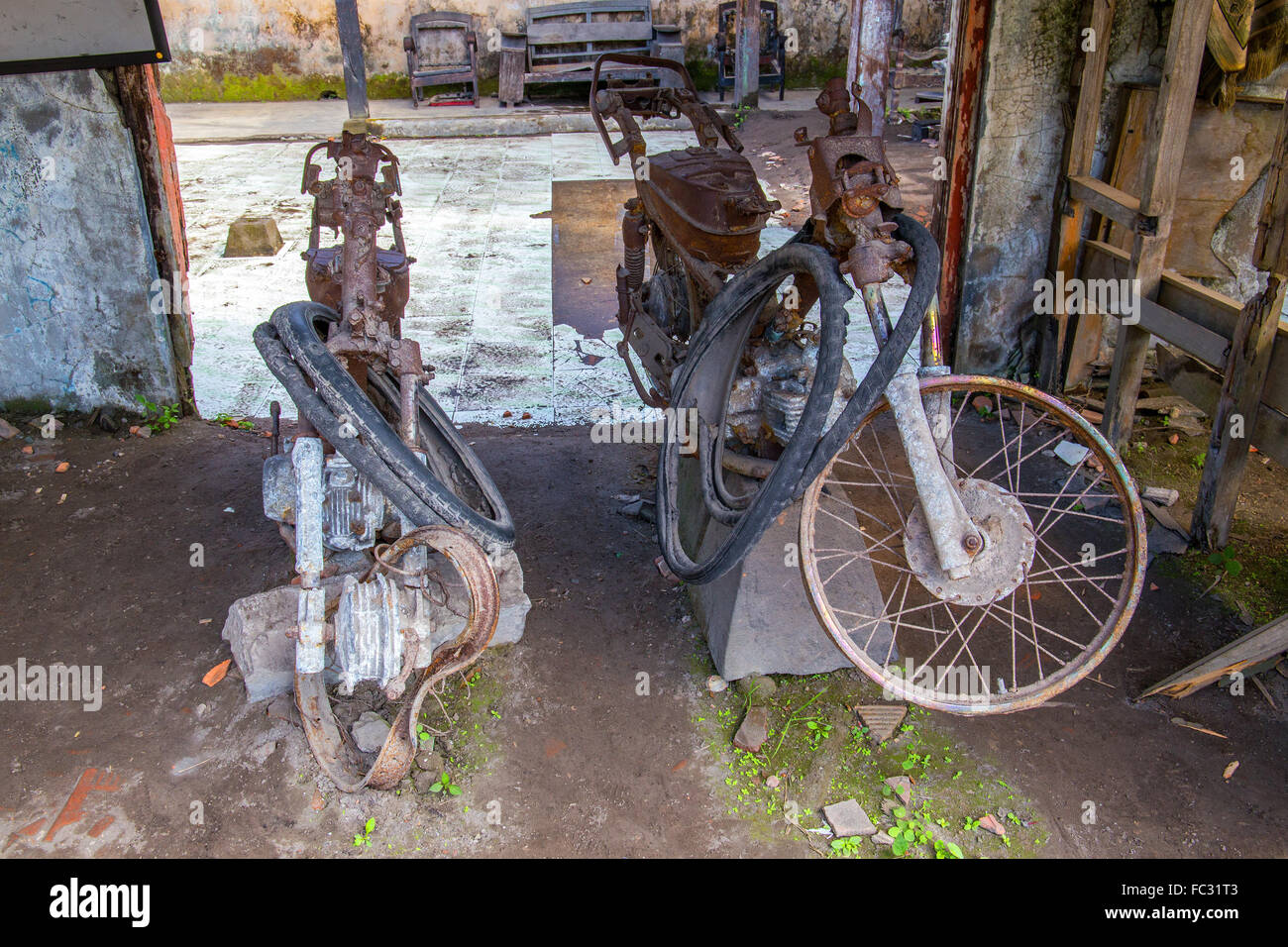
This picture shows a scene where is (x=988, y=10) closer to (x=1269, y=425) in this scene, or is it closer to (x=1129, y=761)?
(x=1269, y=425)

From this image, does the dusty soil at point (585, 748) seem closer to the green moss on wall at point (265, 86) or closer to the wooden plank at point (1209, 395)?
the wooden plank at point (1209, 395)

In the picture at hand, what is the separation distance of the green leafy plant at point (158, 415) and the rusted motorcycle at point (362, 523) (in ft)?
7.50

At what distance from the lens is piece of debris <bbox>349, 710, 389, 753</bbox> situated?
329 centimetres

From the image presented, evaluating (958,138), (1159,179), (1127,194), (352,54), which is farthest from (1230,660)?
(352,54)

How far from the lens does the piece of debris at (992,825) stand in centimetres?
297

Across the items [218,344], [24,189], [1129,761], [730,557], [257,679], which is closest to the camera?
[730,557]

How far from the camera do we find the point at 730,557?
2947 mm

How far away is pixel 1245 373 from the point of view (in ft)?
13.3

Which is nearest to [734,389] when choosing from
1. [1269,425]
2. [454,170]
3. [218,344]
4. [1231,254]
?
[1269,425]

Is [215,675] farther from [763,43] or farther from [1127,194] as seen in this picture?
[763,43]

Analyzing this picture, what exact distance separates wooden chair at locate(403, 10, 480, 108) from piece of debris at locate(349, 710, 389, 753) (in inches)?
436

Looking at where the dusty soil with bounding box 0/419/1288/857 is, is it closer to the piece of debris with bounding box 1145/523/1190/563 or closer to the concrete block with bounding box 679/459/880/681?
the concrete block with bounding box 679/459/880/681

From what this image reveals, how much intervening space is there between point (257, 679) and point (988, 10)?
4796 millimetres

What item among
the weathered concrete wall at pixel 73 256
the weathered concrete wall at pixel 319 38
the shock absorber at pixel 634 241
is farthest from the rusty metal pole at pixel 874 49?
the weathered concrete wall at pixel 319 38
